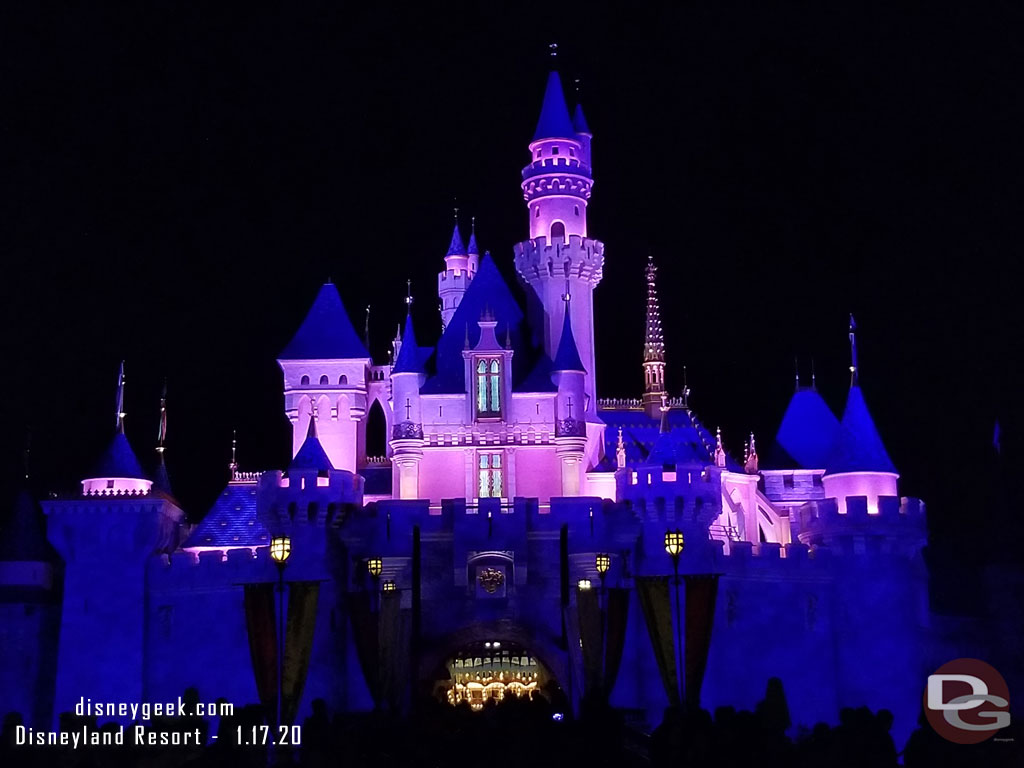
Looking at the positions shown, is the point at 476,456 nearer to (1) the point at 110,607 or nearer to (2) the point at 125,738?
(1) the point at 110,607

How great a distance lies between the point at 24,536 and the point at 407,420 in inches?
466

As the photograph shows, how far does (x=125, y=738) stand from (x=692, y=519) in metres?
22.3

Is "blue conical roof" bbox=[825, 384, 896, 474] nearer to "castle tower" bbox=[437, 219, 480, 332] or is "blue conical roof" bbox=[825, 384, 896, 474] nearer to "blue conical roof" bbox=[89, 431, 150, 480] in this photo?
"castle tower" bbox=[437, 219, 480, 332]

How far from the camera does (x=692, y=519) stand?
141ft

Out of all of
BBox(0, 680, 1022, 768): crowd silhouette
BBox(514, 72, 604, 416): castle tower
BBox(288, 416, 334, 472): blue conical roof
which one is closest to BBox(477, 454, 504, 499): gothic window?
BBox(514, 72, 604, 416): castle tower

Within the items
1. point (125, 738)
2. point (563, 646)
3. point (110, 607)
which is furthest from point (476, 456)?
point (125, 738)

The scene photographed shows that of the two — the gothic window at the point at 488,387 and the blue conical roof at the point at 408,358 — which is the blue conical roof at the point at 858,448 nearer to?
the gothic window at the point at 488,387

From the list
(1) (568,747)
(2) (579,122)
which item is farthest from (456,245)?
(1) (568,747)

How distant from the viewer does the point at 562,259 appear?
170ft

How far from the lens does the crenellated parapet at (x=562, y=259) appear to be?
170 feet

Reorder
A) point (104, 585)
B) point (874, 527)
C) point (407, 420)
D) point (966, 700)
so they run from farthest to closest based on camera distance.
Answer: point (407, 420) → point (874, 527) → point (104, 585) → point (966, 700)

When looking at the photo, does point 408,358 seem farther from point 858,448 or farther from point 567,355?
point 858,448

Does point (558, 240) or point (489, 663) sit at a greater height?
point (558, 240)

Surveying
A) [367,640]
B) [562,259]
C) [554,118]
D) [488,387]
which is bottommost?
[367,640]
